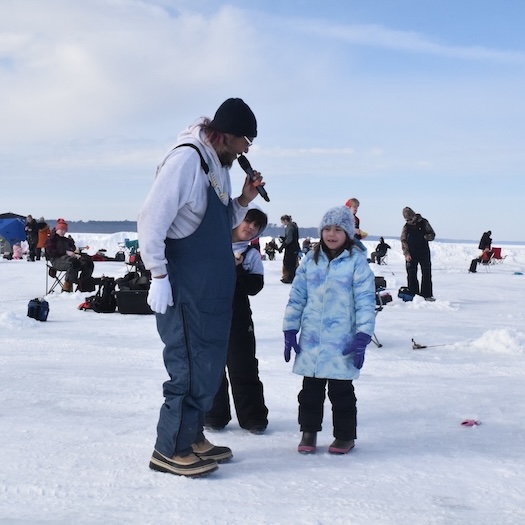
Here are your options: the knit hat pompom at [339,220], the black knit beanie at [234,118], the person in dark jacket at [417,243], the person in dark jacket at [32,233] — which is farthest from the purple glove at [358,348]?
the person in dark jacket at [32,233]

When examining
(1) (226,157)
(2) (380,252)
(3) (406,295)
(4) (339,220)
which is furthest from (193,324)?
(2) (380,252)

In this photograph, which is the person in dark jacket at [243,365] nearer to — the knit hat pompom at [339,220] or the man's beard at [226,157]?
the knit hat pompom at [339,220]

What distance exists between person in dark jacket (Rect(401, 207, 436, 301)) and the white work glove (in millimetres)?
10287

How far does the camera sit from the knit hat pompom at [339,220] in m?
3.78

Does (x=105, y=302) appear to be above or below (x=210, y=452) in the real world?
above

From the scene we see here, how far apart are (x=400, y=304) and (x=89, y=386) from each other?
7.80 meters

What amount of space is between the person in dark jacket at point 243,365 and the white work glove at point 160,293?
1022mm

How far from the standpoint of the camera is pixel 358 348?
3.56 m

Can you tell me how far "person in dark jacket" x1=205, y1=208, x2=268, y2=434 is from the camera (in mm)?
4094

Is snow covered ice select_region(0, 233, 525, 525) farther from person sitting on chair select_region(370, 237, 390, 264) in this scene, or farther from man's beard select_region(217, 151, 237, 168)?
person sitting on chair select_region(370, 237, 390, 264)

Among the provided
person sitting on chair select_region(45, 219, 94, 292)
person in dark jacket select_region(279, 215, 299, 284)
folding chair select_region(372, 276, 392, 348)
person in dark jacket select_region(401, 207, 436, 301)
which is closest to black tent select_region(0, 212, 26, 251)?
person in dark jacket select_region(279, 215, 299, 284)

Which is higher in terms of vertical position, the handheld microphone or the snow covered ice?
the handheld microphone

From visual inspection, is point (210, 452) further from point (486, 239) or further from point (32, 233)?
point (486, 239)

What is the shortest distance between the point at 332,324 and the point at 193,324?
0.88 metres
